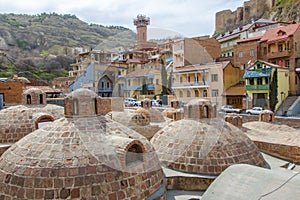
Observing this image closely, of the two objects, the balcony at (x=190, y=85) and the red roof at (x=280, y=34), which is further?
the red roof at (x=280, y=34)

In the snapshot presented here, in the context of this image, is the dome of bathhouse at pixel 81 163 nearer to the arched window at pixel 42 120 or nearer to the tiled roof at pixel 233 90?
the tiled roof at pixel 233 90

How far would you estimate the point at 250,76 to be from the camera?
41.6m

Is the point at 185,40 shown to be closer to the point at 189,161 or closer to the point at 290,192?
the point at 189,161

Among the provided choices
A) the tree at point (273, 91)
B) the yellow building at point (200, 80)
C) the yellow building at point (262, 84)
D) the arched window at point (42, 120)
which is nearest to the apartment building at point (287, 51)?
the yellow building at point (262, 84)

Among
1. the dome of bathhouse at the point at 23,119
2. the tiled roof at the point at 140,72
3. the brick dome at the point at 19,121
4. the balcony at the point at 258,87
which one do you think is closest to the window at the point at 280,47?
the balcony at the point at 258,87

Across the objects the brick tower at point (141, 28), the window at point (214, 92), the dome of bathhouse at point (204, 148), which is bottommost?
the dome of bathhouse at point (204, 148)

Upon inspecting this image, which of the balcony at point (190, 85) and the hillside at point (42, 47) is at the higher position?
the hillside at point (42, 47)

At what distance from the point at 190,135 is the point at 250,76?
104 ft

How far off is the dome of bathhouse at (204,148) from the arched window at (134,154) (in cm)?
380

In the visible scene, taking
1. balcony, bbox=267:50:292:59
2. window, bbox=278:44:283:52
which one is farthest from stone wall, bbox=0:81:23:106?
window, bbox=278:44:283:52

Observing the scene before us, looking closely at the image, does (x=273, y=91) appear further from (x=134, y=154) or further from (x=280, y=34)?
(x=134, y=154)

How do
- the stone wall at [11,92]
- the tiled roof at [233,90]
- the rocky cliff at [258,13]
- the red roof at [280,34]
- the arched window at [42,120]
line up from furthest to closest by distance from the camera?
the rocky cliff at [258,13]
the red roof at [280,34]
the stone wall at [11,92]
the arched window at [42,120]
the tiled roof at [233,90]

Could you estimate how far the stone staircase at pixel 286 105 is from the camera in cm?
4075

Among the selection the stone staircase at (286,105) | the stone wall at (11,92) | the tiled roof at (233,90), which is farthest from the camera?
the stone staircase at (286,105)
